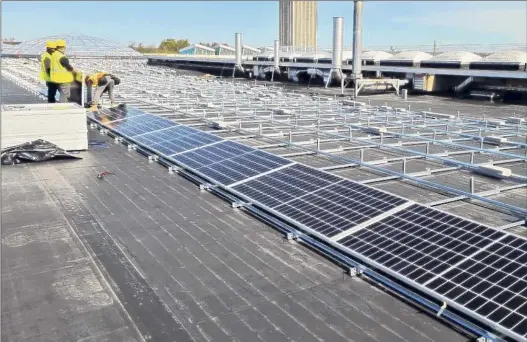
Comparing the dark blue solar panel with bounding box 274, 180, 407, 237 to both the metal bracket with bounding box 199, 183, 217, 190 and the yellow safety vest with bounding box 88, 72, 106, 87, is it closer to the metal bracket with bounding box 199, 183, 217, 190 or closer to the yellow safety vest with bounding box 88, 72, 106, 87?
the metal bracket with bounding box 199, 183, 217, 190

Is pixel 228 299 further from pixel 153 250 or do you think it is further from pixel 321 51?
pixel 321 51

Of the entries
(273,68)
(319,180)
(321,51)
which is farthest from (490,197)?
(321,51)

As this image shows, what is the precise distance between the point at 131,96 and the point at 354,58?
1613cm

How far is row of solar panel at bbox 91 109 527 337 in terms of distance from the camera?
17.7ft

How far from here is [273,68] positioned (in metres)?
51.7

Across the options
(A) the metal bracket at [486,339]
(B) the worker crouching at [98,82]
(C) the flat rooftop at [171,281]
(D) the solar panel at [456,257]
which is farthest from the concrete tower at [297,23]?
(A) the metal bracket at [486,339]

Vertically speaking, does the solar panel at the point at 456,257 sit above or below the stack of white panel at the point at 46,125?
below

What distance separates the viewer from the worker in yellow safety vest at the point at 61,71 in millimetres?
17562

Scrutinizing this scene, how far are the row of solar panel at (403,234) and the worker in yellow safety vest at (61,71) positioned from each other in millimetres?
8901

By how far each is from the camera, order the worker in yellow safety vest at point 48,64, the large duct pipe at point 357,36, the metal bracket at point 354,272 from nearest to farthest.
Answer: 1. the metal bracket at point 354,272
2. the worker in yellow safety vest at point 48,64
3. the large duct pipe at point 357,36

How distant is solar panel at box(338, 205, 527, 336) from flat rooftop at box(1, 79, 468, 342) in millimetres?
407

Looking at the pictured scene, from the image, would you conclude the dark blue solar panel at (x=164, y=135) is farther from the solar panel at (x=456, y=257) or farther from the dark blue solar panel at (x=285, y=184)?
the solar panel at (x=456, y=257)

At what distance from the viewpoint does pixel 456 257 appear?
610 cm

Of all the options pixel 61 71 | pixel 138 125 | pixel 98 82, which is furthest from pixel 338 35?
pixel 61 71
